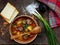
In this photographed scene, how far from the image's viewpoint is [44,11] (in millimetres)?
1801

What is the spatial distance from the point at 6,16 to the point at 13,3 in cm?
12

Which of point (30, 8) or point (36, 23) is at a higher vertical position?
point (30, 8)

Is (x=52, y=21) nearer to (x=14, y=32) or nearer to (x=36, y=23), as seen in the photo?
(x=36, y=23)

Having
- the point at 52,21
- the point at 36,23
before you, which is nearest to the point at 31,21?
the point at 36,23

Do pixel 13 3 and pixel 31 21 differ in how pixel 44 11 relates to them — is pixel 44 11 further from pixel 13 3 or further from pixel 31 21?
pixel 13 3

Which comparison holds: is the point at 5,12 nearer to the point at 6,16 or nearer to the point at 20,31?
the point at 6,16

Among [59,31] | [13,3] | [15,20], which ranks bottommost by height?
[59,31]

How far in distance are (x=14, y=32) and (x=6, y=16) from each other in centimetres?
14

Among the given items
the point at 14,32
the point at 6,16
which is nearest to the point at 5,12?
the point at 6,16

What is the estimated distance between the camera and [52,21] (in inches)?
70.6

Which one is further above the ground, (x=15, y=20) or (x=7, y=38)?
(x=15, y=20)

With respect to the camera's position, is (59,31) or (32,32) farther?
(59,31)

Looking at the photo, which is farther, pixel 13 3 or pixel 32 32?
pixel 13 3

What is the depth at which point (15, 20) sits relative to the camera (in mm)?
1769
